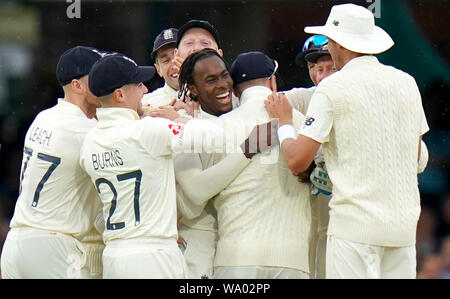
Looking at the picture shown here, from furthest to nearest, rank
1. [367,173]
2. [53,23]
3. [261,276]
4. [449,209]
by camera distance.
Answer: [53,23] < [449,209] < [261,276] < [367,173]

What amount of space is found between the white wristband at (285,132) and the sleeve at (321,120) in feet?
0.62

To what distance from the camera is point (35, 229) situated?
568cm

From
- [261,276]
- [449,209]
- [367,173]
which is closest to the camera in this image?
[367,173]

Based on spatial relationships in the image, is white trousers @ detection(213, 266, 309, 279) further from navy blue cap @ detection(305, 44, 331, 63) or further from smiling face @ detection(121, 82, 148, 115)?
navy blue cap @ detection(305, 44, 331, 63)

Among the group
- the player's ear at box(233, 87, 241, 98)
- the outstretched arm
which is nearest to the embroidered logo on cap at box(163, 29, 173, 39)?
the player's ear at box(233, 87, 241, 98)

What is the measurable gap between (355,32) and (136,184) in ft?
4.99

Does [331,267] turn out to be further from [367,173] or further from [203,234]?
[203,234]

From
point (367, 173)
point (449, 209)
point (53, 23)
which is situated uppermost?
point (53, 23)

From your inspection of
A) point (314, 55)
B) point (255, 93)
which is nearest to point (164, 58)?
point (314, 55)

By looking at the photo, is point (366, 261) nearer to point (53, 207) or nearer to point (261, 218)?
point (261, 218)

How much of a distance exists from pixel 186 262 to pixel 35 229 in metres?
0.94

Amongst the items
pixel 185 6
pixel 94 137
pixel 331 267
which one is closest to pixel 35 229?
pixel 94 137

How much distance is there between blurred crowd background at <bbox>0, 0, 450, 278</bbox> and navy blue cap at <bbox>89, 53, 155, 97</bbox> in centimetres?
485

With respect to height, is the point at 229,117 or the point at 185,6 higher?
the point at 185,6
